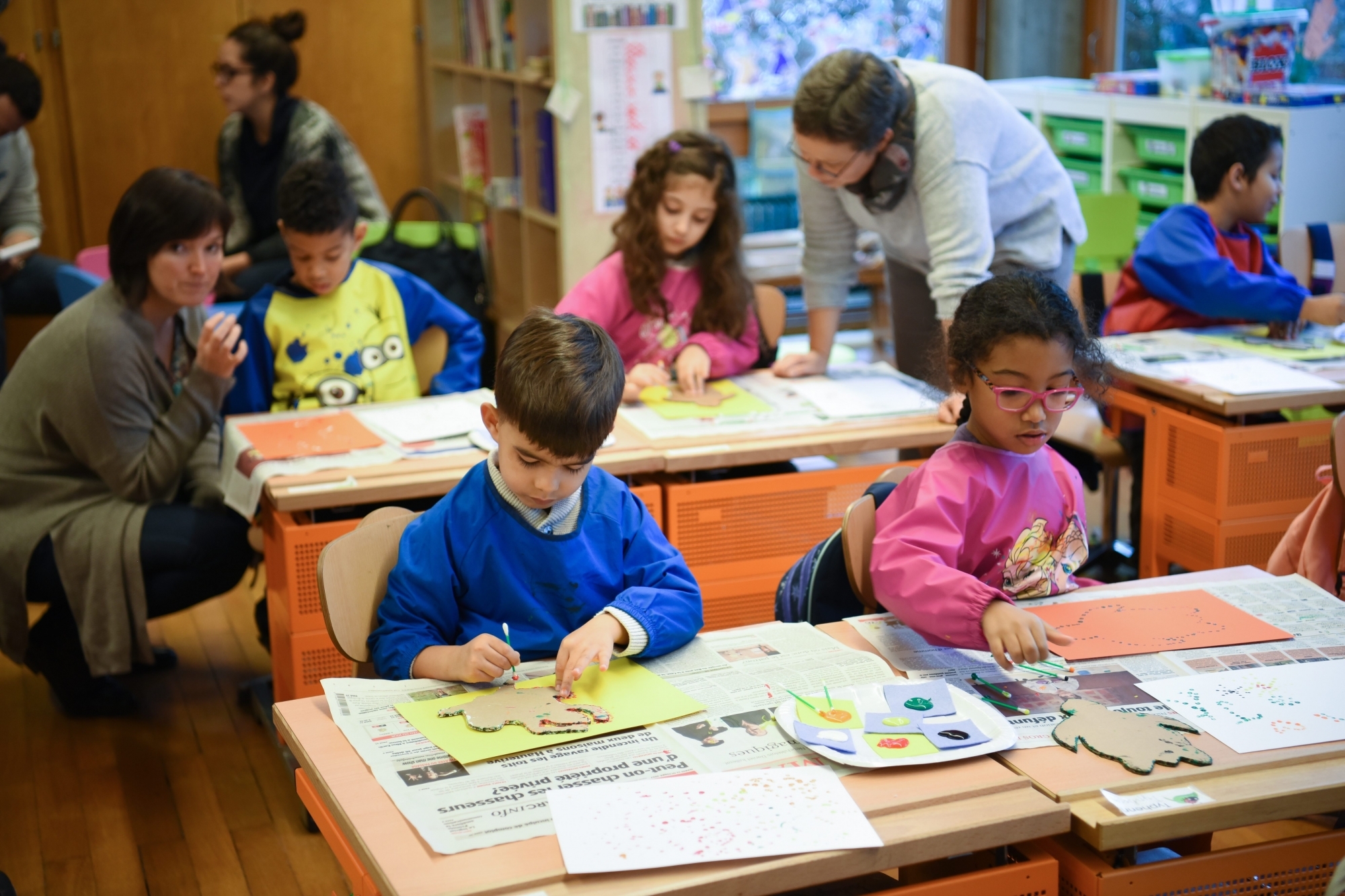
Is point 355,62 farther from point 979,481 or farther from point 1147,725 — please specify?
point 1147,725

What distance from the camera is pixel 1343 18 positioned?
14.4 ft

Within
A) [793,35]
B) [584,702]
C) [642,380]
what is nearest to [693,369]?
[642,380]

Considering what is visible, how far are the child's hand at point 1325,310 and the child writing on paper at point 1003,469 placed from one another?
1600 millimetres

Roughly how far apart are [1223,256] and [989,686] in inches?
84.2

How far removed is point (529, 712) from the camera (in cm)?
142

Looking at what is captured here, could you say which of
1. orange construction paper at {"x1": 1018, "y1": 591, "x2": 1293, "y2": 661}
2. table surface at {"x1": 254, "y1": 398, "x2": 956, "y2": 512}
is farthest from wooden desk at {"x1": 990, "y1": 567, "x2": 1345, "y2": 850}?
table surface at {"x1": 254, "y1": 398, "x2": 956, "y2": 512}

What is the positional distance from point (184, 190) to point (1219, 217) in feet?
7.97

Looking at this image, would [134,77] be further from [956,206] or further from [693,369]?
[956,206]

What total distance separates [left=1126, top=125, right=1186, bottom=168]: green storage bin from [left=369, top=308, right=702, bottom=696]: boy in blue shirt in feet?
11.0

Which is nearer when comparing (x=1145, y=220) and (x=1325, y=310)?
(x=1325, y=310)

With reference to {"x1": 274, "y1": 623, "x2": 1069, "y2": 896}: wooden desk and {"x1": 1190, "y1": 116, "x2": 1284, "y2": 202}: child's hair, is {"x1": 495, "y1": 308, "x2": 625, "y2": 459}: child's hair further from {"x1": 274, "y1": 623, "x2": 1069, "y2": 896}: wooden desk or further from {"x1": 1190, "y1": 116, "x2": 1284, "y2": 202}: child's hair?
{"x1": 1190, "y1": 116, "x2": 1284, "y2": 202}: child's hair

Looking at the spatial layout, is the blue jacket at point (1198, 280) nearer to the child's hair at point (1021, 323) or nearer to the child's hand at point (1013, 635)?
the child's hair at point (1021, 323)

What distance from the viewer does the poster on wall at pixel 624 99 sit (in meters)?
3.94

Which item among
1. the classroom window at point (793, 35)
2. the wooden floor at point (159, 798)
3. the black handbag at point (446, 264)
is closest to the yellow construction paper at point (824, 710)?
the wooden floor at point (159, 798)
